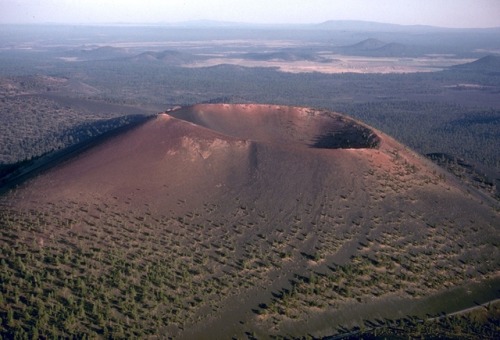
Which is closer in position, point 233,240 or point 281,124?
point 233,240

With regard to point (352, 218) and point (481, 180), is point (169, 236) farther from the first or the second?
point (481, 180)

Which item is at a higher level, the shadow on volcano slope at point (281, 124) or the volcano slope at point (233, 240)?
the shadow on volcano slope at point (281, 124)

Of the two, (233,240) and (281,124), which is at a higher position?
(281,124)

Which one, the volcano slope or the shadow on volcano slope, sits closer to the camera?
the volcano slope

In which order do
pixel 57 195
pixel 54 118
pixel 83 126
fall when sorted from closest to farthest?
pixel 57 195
pixel 83 126
pixel 54 118

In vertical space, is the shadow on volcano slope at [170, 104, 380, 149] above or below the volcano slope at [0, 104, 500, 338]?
above

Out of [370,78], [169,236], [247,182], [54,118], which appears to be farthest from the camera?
[370,78]

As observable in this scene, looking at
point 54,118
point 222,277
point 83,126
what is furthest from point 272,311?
point 54,118

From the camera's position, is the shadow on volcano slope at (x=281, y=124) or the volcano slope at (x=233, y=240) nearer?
the volcano slope at (x=233, y=240)
